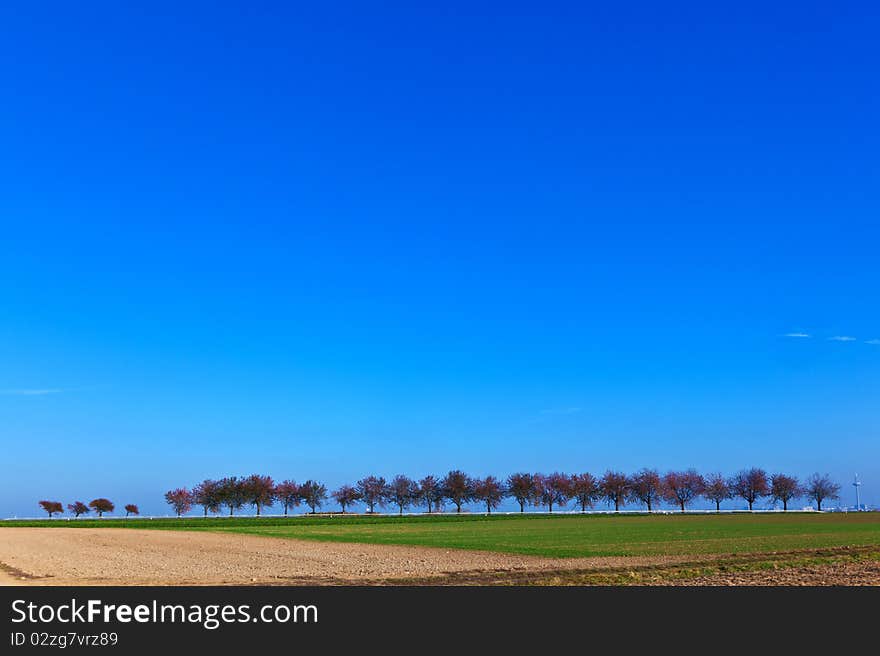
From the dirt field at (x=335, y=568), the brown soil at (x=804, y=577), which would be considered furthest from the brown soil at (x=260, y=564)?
the brown soil at (x=804, y=577)

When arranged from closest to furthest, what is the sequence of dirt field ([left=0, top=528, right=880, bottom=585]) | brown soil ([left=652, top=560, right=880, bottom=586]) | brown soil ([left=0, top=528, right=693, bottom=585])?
brown soil ([left=652, top=560, right=880, bottom=586]) → dirt field ([left=0, top=528, right=880, bottom=585]) → brown soil ([left=0, top=528, right=693, bottom=585])

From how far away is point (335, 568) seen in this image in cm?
3988

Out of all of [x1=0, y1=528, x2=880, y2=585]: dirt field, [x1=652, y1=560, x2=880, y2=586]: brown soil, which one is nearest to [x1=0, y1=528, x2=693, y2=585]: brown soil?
[x1=0, y1=528, x2=880, y2=585]: dirt field

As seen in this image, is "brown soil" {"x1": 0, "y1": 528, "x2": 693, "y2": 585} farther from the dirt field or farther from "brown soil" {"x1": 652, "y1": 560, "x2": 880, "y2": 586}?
"brown soil" {"x1": 652, "y1": 560, "x2": 880, "y2": 586}

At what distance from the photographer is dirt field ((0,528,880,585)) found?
32.4 m

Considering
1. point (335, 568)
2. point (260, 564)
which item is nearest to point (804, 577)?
point (335, 568)

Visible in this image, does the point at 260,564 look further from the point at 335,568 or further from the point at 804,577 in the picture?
the point at 804,577

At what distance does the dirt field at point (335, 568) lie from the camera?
106 ft

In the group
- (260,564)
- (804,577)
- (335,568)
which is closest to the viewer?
(804,577)

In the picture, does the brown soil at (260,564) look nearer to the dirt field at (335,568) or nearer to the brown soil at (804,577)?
the dirt field at (335,568)
